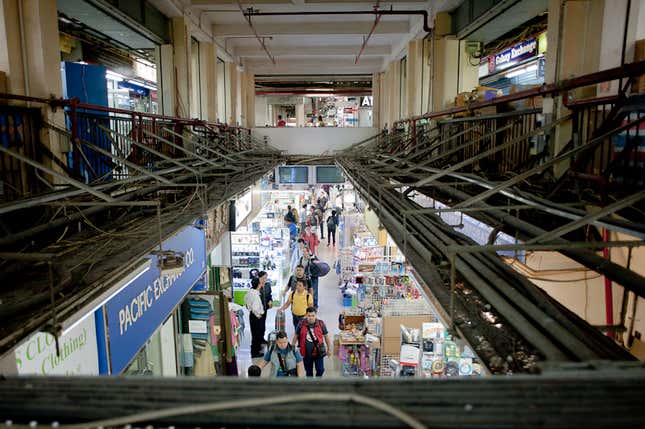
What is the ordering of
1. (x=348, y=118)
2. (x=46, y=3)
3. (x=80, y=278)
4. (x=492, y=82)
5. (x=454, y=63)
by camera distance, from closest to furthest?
(x=80, y=278), (x=46, y=3), (x=454, y=63), (x=492, y=82), (x=348, y=118)

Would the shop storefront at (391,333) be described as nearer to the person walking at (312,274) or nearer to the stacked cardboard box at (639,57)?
the person walking at (312,274)

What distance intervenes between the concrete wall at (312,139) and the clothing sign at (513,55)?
204 inches

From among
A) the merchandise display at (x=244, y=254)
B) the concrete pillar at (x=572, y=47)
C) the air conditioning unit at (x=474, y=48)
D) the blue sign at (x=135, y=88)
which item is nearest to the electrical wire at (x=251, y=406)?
the concrete pillar at (x=572, y=47)

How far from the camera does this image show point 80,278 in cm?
254

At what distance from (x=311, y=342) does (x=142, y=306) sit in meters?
3.97

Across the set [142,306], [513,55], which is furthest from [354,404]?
[513,55]

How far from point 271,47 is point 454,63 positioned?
6692 millimetres

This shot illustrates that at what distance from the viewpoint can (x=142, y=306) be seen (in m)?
3.30

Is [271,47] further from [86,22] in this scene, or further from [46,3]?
[46,3]

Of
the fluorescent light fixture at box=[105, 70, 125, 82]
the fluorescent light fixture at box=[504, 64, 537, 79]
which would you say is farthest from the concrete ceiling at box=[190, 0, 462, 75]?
the fluorescent light fixture at box=[105, 70, 125, 82]

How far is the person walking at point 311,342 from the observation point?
273 inches

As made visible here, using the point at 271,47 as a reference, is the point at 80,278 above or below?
below

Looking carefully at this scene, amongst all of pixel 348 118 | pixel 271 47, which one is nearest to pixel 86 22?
pixel 271 47

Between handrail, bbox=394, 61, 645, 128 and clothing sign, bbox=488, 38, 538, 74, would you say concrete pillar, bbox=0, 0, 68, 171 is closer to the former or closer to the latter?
handrail, bbox=394, 61, 645, 128
